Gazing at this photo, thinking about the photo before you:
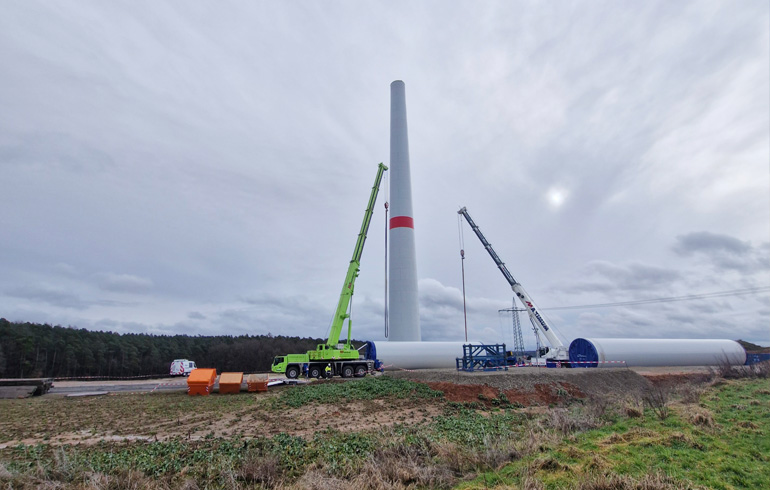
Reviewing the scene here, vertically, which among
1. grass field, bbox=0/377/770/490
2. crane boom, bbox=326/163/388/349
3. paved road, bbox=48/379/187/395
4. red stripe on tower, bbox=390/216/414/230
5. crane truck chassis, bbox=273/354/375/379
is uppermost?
red stripe on tower, bbox=390/216/414/230

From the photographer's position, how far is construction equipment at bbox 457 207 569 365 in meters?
42.6

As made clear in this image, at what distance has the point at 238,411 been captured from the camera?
17.8 m

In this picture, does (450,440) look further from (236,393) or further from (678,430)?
(236,393)

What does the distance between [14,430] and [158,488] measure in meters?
11.1

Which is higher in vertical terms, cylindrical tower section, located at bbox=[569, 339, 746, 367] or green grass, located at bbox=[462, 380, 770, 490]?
cylindrical tower section, located at bbox=[569, 339, 746, 367]

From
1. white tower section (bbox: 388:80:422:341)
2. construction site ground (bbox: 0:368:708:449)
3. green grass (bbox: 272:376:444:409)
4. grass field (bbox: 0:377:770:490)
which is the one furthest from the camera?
white tower section (bbox: 388:80:422:341)

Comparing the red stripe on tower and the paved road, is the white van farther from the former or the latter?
the red stripe on tower

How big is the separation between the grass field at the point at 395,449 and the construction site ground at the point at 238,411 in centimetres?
12

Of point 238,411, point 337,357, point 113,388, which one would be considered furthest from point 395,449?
point 113,388

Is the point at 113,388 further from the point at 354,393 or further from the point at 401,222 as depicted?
the point at 401,222

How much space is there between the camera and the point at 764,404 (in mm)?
16922

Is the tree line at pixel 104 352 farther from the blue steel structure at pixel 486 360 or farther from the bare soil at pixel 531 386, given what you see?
the bare soil at pixel 531 386

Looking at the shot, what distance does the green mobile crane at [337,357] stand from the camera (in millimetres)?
31188

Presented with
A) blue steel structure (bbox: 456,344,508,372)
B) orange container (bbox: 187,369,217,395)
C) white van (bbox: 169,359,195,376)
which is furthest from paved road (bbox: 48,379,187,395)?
blue steel structure (bbox: 456,344,508,372)
